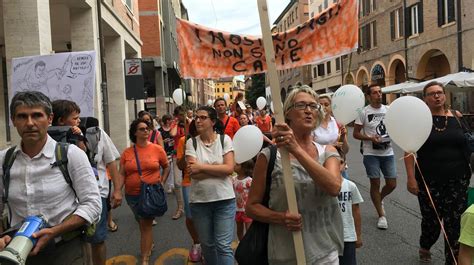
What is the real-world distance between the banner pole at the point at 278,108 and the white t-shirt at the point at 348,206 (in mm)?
1029

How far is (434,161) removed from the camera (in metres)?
4.29

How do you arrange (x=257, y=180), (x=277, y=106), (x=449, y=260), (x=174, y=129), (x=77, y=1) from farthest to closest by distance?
1. (x=77, y=1)
2. (x=174, y=129)
3. (x=449, y=260)
4. (x=257, y=180)
5. (x=277, y=106)

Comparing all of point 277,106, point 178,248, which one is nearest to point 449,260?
point 277,106

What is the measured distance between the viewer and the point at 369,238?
5.55 metres

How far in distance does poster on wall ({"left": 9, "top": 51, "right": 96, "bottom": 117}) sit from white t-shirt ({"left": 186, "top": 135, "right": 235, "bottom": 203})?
4.79ft

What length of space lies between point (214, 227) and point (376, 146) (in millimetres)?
2991

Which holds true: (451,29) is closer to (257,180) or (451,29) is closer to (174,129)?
(174,129)

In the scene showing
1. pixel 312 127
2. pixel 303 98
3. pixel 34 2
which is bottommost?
pixel 312 127

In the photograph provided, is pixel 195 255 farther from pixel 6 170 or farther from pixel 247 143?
pixel 6 170

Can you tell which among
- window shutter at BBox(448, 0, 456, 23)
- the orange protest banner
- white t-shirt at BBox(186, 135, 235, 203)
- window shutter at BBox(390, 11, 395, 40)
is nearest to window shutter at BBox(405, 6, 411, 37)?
window shutter at BBox(390, 11, 395, 40)

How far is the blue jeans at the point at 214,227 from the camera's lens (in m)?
4.07

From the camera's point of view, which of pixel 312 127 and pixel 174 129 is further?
pixel 174 129

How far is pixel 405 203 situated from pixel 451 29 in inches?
766

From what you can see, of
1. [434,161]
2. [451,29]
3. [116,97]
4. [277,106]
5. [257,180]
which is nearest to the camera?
[277,106]
